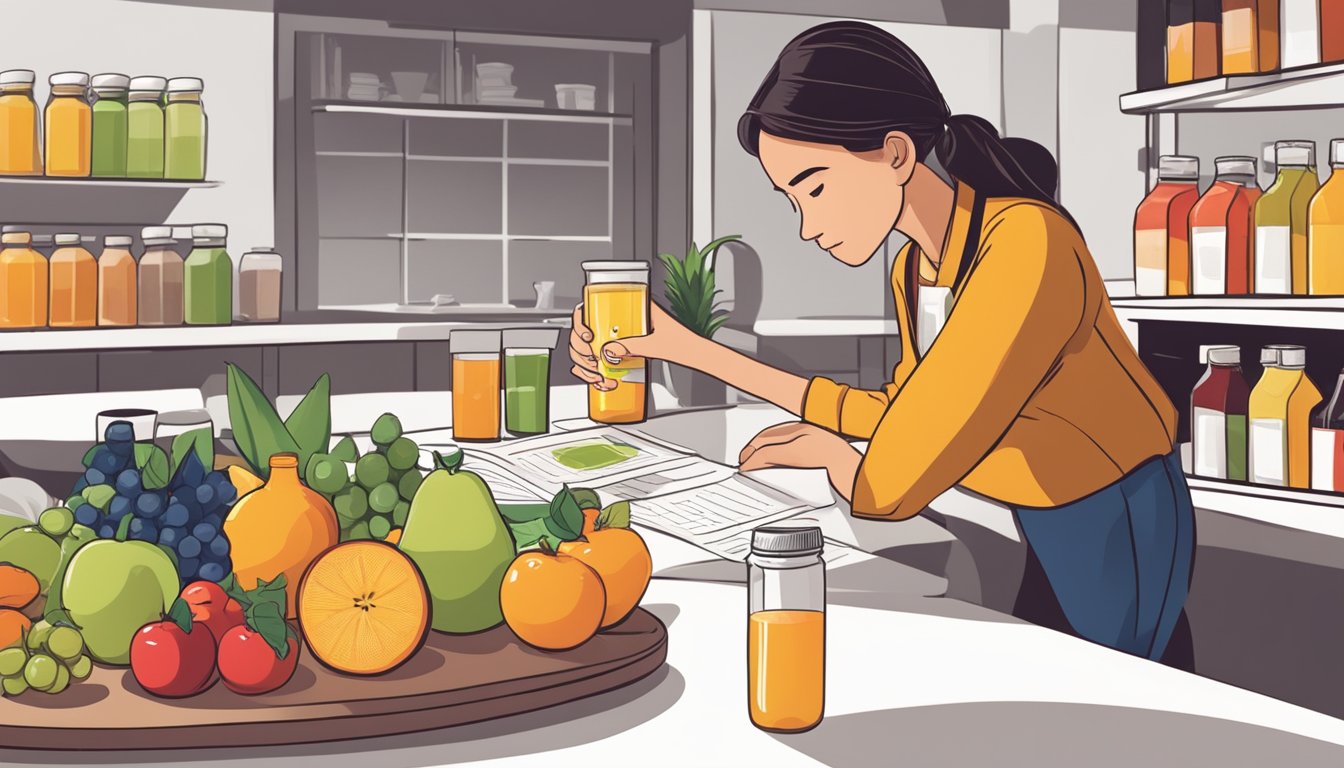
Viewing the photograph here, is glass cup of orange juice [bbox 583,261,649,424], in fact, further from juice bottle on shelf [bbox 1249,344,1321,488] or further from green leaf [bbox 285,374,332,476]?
juice bottle on shelf [bbox 1249,344,1321,488]

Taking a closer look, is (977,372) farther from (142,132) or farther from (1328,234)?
(142,132)

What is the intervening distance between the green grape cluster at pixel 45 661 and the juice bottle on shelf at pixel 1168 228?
2.00 meters

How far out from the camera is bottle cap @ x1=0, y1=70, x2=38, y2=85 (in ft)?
10.2

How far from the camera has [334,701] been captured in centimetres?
79

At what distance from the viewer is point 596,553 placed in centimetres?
96

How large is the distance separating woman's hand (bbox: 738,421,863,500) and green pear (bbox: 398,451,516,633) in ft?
0.95

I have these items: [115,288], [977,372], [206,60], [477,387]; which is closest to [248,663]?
[977,372]

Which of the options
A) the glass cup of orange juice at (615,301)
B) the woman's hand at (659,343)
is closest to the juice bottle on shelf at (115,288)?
the glass cup of orange juice at (615,301)

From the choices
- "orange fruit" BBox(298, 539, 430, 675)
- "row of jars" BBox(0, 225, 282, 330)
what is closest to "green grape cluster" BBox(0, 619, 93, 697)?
"orange fruit" BBox(298, 539, 430, 675)

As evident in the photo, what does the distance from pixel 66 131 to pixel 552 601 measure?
285 cm

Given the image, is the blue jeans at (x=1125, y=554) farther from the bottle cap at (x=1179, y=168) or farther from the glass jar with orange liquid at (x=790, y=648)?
the bottle cap at (x=1179, y=168)

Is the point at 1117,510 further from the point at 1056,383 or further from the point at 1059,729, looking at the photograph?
the point at 1059,729

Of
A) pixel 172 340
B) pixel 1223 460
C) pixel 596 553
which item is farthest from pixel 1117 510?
pixel 172 340

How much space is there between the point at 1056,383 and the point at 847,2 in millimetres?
3404
